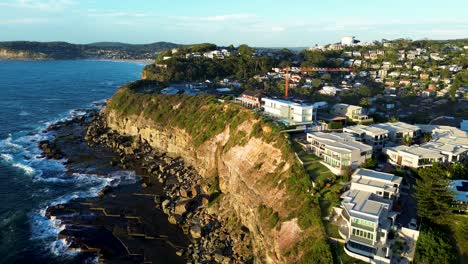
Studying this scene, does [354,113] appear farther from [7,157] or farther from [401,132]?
[7,157]

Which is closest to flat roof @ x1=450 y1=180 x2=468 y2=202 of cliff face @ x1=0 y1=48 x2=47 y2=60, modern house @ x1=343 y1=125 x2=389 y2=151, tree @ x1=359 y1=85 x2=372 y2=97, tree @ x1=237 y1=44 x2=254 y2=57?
modern house @ x1=343 y1=125 x2=389 y2=151

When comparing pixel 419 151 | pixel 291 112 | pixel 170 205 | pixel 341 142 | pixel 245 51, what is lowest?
pixel 170 205

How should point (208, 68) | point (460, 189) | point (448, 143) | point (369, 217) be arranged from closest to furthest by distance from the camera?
point (369, 217)
point (460, 189)
point (448, 143)
point (208, 68)

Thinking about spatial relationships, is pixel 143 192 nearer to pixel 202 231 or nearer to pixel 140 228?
pixel 140 228

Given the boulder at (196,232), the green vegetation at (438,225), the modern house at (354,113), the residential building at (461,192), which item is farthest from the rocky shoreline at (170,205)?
the modern house at (354,113)

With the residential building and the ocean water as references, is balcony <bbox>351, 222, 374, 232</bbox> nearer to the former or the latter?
the residential building

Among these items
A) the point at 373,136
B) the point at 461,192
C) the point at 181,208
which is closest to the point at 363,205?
the point at 461,192
